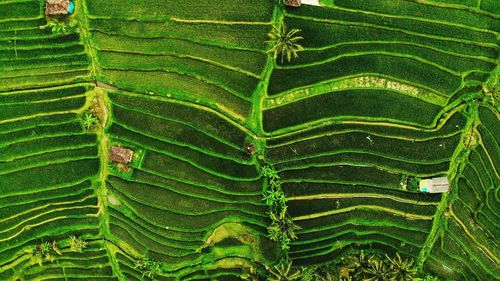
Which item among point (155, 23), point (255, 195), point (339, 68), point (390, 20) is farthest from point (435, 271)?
point (155, 23)

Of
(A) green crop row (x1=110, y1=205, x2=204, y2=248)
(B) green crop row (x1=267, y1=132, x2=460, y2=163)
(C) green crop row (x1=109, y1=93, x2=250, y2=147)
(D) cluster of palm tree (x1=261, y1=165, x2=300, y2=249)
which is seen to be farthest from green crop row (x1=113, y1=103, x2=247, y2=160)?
(A) green crop row (x1=110, y1=205, x2=204, y2=248)

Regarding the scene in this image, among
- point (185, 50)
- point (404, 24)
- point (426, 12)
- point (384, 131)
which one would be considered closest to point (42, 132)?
point (185, 50)

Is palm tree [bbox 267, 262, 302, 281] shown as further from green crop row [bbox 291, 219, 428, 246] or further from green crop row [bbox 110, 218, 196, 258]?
green crop row [bbox 110, 218, 196, 258]

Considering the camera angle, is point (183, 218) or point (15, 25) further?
point (183, 218)

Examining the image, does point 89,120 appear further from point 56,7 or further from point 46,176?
point 56,7

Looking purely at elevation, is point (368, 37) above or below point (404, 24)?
below

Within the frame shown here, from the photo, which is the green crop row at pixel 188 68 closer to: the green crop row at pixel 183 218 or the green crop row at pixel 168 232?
the green crop row at pixel 183 218
